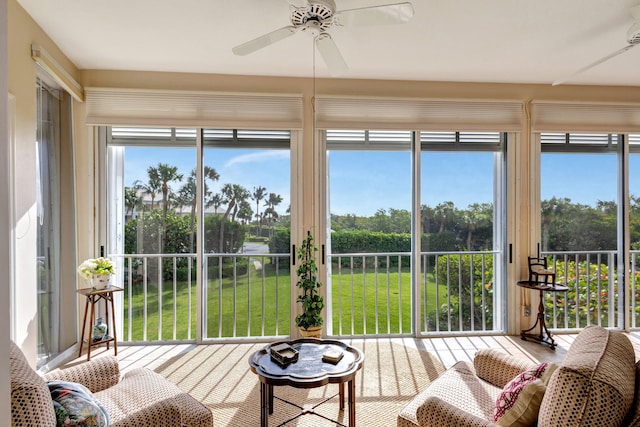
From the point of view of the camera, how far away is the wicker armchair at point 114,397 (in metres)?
1.20

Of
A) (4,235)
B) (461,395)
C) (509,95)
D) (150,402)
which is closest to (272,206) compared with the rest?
(150,402)

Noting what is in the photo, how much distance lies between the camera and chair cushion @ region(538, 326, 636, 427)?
3.66ft

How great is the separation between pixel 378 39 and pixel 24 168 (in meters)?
2.66

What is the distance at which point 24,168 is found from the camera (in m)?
2.42

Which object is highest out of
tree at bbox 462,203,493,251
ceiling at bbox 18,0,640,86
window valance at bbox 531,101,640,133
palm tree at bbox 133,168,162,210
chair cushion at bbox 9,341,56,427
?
ceiling at bbox 18,0,640,86

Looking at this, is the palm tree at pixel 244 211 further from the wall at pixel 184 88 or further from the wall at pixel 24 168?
the wall at pixel 24 168

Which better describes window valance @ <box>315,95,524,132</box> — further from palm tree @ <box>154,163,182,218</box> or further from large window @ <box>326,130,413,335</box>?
palm tree @ <box>154,163,182,218</box>

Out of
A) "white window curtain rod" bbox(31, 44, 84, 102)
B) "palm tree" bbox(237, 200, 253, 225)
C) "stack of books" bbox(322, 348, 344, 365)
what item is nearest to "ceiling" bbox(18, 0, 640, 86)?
"white window curtain rod" bbox(31, 44, 84, 102)

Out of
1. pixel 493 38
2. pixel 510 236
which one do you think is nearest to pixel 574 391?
pixel 493 38

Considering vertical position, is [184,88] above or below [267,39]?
above

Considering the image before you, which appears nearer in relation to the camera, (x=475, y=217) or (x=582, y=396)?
(x=582, y=396)

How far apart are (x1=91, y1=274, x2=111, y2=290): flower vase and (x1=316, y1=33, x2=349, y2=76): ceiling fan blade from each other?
97.4 inches

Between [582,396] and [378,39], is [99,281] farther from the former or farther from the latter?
[582,396]

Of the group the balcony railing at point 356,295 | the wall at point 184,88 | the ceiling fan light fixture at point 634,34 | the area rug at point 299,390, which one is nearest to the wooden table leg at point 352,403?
the area rug at point 299,390
